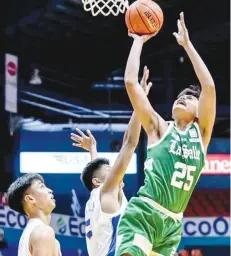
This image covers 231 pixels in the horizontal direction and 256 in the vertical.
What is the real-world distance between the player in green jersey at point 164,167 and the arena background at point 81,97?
861cm

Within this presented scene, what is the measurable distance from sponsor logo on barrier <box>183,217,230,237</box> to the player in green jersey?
9.77 meters

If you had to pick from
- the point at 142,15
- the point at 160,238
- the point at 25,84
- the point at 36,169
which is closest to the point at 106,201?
the point at 160,238

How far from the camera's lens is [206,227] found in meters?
14.2

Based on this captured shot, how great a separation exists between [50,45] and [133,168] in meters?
3.00

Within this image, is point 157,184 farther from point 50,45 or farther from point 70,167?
point 50,45

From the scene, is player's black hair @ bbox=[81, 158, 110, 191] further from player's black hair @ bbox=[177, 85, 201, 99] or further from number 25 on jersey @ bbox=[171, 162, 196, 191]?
number 25 on jersey @ bbox=[171, 162, 196, 191]

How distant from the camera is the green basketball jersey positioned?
4.39m

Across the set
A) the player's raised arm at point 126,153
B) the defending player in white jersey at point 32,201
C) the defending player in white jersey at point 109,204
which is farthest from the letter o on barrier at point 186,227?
the defending player in white jersey at point 32,201

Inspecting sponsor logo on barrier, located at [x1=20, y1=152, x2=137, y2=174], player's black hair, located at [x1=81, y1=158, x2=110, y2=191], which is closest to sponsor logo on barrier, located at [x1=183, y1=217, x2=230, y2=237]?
sponsor logo on barrier, located at [x1=20, y1=152, x2=137, y2=174]

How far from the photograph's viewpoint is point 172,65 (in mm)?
15898

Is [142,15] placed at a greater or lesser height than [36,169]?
greater

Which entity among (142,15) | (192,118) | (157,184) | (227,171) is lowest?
(227,171)

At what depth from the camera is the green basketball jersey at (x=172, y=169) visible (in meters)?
4.39

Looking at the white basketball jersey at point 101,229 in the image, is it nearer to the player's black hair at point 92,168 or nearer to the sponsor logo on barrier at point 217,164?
the player's black hair at point 92,168
